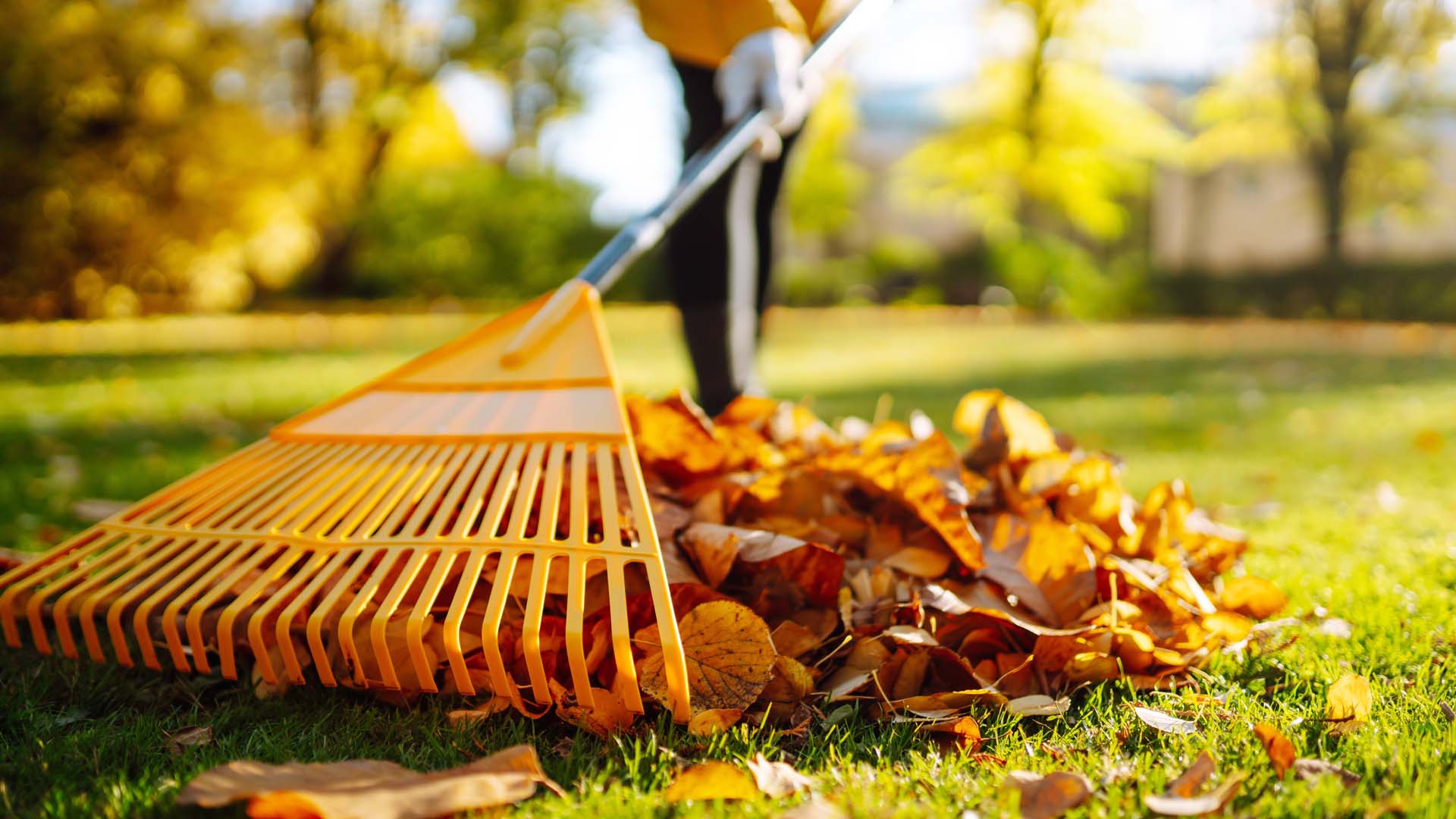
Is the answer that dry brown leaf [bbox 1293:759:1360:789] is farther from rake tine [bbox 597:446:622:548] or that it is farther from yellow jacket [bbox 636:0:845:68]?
yellow jacket [bbox 636:0:845:68]

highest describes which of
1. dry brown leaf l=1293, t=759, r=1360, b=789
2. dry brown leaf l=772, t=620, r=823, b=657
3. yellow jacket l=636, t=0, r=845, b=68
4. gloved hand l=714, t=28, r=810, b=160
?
yellow jacket l=636, t=0, r=845, b=68

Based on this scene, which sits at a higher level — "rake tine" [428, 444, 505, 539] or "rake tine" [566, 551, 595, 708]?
"rake tine" [428, 444, 505, 539]

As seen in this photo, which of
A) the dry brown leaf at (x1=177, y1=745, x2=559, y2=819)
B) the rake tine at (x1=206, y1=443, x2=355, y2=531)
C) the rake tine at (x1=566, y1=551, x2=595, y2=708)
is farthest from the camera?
Result: the rake tine at (x1=206, y1=443, x2=355, y2=531)

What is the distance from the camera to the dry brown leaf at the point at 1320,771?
44.3 inches

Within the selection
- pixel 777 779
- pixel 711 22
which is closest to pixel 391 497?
pixel 777 779

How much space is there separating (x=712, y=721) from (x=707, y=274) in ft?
5.09

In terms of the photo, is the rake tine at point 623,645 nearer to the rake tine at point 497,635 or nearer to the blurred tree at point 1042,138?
the rake tine at point 497,635

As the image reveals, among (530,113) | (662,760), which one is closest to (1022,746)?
(662,760)

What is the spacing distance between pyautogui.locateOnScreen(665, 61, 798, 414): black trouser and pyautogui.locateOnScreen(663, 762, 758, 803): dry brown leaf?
1.56 meters

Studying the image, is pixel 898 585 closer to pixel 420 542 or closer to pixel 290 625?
pixel 420 542

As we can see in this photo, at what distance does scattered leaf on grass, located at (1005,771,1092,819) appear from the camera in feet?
3.51

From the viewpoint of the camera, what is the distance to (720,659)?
4.34 ft

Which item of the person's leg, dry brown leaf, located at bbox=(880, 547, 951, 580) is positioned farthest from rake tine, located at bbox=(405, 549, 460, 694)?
the person's leg

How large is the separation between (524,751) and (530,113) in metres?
20.3
